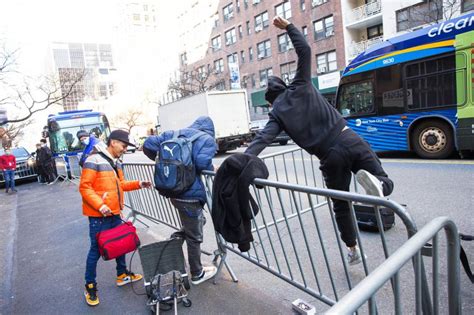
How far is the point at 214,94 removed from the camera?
18.0 metres

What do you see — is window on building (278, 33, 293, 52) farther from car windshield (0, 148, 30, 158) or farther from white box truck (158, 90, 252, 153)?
car windshield (0, 148, 30, 158)

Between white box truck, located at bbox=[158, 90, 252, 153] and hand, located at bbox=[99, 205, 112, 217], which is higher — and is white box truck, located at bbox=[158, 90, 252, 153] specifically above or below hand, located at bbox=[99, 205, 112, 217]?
above

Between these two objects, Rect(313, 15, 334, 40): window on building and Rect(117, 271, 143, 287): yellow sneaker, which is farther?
Rect(313, 15, 334, 40): window on building

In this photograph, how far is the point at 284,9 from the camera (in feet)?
112

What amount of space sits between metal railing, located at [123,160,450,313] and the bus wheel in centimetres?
534

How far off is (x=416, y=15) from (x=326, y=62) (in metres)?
9.58

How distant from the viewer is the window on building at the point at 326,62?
29.5m

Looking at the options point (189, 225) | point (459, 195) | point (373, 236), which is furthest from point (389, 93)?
point (189, 225)

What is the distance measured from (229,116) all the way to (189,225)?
15.4m

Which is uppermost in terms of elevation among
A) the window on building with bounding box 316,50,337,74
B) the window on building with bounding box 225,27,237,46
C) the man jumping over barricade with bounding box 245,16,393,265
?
Result: the window on building with bounding box 225,27,237,46

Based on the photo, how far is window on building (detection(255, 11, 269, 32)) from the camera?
36469 millimetres

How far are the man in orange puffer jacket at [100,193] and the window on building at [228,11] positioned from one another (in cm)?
4185

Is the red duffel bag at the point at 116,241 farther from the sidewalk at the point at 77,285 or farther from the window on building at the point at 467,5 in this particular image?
the window on building at the point at 467,5

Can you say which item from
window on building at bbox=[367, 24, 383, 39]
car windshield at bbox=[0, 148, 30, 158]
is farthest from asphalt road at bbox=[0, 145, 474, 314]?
window on building at bbox=[367, 24, 383, 39]
